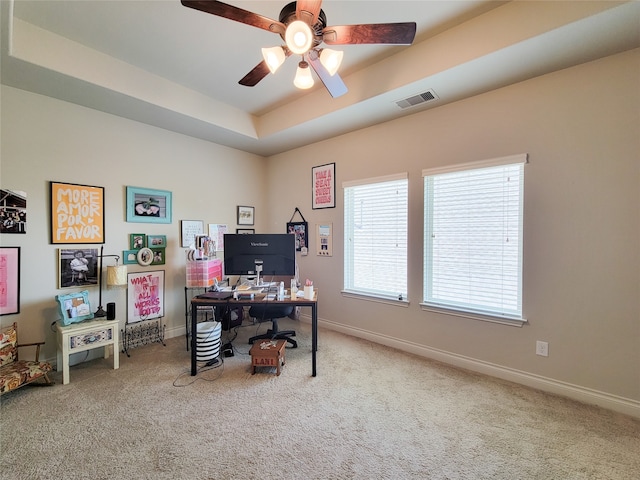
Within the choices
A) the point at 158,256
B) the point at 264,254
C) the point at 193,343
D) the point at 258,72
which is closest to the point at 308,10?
the point at 258,72

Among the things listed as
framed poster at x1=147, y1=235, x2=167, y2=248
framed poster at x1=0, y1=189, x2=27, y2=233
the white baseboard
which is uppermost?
framed poster at x1=0, y1=189, x2=27, y2=233

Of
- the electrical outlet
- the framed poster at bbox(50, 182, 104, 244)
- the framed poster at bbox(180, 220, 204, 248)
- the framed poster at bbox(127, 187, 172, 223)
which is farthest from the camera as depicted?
the framed poster at bbox(180, 220, 204, 248)

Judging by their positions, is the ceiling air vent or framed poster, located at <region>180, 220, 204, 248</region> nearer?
the ceiling air vent

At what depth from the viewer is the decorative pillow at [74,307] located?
99.9 inches

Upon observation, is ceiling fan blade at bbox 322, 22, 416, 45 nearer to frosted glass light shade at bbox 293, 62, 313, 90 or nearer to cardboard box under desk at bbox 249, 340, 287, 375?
frosted glass light shade at bbox 293, 62, 313, 90

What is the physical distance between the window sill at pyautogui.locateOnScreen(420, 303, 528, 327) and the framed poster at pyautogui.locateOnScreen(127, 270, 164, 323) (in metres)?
3.23

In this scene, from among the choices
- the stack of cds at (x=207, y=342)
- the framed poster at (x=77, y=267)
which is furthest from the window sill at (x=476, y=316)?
the framed poster at (x=77, y=267)

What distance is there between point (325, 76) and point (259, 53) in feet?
3.15

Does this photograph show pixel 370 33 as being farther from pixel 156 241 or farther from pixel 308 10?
pixel 156 241

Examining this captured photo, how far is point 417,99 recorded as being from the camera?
2.70m

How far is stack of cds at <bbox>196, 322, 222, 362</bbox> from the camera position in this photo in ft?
8.89

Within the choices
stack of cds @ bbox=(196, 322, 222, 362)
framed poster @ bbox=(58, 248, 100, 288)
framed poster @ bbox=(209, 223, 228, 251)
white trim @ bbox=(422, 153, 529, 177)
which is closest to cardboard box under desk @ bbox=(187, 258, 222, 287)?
stack of cds @ bbox=(196, 322, 222, 362)

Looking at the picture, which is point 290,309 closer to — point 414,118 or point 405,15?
point 414,118

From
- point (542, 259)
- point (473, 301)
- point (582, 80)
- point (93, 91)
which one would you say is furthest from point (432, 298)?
point (93, 91)
